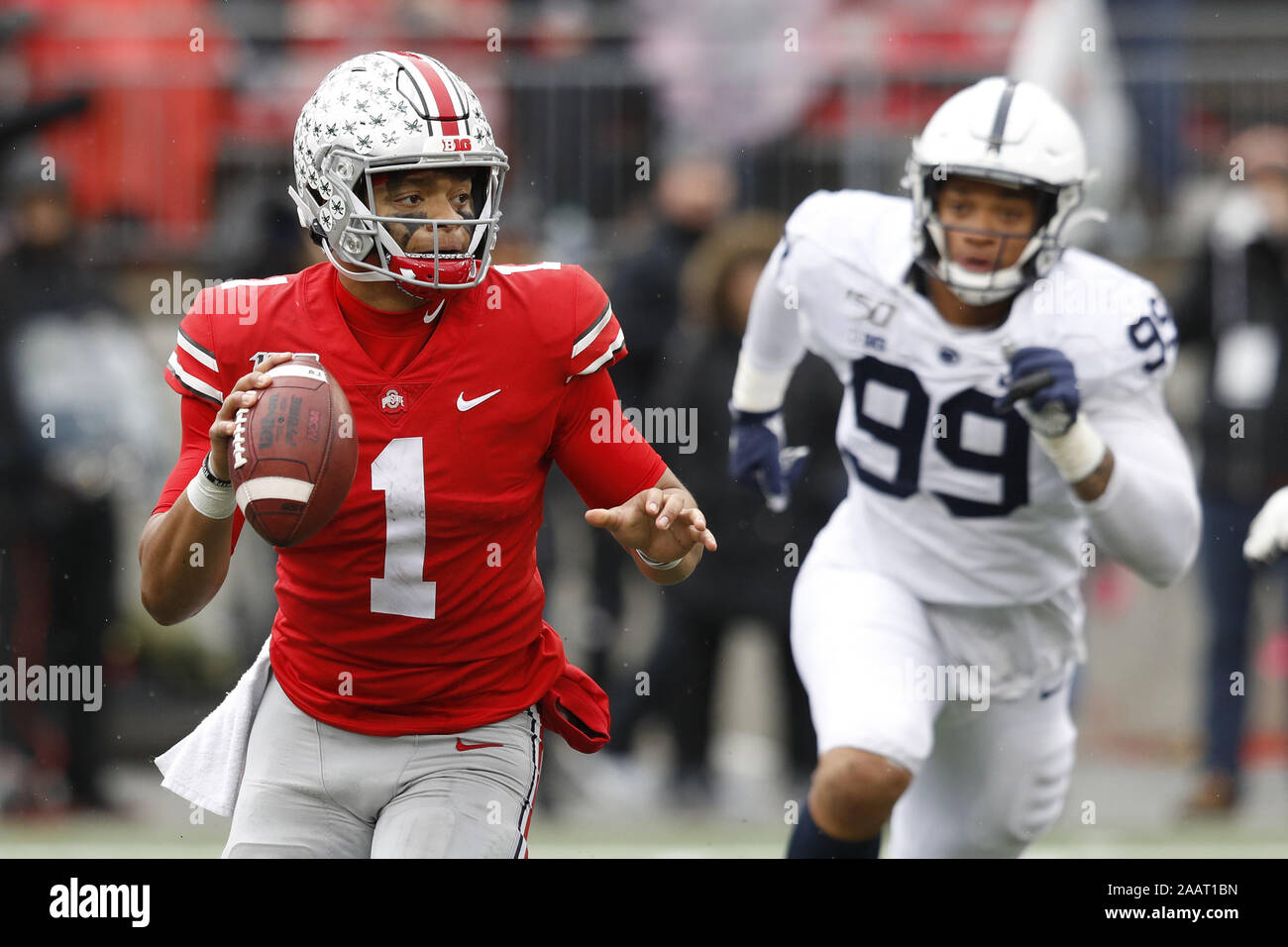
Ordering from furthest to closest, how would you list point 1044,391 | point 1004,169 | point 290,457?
point 1004,169 → point 1044,391 → point 290,457

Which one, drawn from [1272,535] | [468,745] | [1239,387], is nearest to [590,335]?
[468,745]

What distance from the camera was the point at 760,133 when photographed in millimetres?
7180

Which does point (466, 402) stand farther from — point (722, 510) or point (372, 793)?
point (722, 510)

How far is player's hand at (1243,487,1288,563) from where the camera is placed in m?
4.35

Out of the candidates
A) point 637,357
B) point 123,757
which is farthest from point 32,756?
point 637,357

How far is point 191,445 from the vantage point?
3.48 meters

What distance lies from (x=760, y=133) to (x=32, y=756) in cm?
328

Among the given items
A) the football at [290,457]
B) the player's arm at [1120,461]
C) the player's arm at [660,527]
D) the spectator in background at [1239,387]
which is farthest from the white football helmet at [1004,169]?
the spectator in background at [1239,387]

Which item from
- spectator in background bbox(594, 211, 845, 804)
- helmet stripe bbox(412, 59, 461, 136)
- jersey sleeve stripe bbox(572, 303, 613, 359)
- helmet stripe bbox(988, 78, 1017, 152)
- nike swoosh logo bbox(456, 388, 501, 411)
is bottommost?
spectator in background bbox(594, 211, 845, 804)

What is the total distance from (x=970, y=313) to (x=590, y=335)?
127 cm

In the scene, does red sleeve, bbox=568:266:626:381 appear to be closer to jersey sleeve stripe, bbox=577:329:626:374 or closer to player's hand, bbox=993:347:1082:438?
jersey sleeve stripe, bbox=577:329:626:374

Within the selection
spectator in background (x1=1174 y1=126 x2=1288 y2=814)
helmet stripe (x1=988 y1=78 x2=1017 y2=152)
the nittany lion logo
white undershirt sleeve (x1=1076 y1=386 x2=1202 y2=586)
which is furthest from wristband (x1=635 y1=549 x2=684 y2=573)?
spectator in background (x1=1174 y1=126 x2=1288 y2=814)

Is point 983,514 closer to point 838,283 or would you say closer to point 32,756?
point 838,283

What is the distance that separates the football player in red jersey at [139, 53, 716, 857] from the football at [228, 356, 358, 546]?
0.54 feet
